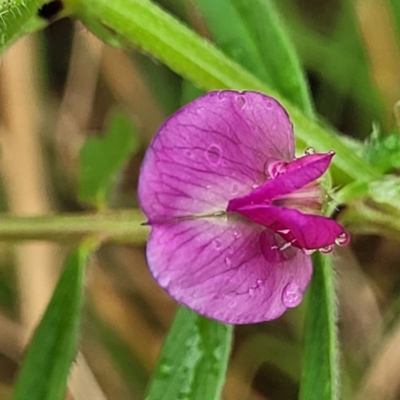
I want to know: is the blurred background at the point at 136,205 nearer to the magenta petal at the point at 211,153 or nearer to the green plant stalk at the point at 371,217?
the green plant stalk at the point at 371,217

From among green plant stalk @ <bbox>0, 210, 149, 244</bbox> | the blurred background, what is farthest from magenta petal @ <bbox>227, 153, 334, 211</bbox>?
the blurred background

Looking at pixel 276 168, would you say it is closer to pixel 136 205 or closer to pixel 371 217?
pixel 371 217

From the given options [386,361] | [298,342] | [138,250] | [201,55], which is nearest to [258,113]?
[201,55]

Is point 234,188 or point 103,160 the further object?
point 103,160

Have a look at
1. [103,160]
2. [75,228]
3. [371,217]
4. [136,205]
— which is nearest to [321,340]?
[371,217]

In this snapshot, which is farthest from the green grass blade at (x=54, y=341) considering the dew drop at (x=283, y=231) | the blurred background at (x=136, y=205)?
the blurred background at (x=136, y=205)

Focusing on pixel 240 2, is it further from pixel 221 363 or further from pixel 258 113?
pixel 221 363
